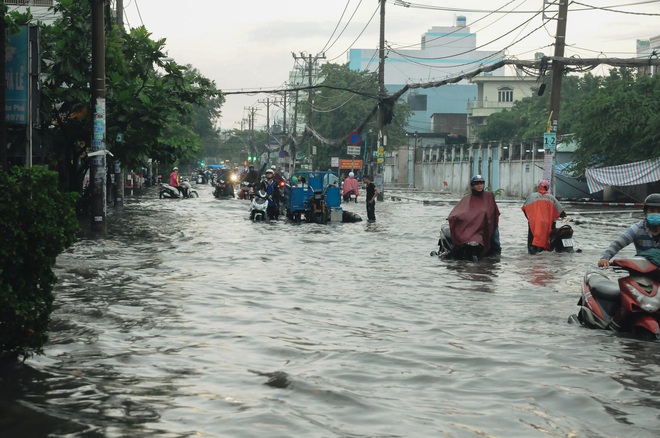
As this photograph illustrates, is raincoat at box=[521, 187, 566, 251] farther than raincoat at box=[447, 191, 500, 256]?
Yes

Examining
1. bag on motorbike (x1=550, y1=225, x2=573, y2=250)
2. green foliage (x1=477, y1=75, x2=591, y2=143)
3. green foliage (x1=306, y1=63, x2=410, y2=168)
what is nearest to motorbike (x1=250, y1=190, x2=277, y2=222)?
bag on motorbike (x1=550, y1=225, x2=573, y2=250)

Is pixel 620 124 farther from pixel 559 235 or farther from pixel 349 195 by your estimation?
pixel 559 235

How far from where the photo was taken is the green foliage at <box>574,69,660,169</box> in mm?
42406

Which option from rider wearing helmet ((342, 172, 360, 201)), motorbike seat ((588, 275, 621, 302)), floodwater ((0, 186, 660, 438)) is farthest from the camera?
rider wearing helmet ((342, 172, 360, 201))

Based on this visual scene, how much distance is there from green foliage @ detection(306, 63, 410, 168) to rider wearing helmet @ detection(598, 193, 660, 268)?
2605 inches

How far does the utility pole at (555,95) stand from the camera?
27.8 metres

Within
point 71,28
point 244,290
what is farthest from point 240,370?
point 71,28

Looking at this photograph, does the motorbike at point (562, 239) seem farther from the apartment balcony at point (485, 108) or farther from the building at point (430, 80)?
the apartment balcony at point (485, 108)

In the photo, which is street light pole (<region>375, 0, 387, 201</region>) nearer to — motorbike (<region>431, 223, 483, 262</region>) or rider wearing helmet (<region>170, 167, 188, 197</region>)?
rider wearing helmet (<region>170, 167, 188, 197</region>)

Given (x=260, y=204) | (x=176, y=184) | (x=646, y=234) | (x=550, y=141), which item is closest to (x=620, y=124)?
(x=550, y=141)

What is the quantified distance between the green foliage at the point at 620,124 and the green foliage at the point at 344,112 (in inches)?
1285

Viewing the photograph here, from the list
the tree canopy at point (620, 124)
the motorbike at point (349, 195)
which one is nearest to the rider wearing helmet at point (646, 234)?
the tree canopy at point (620, 124)

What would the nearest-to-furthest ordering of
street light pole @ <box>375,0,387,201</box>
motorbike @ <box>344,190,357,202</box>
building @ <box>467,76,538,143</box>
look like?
street light pole @ <box>375,0,387,201</box> → motorbike @ <box>344,190,357,202</box> → building @ <box>467,76,538,143</box>

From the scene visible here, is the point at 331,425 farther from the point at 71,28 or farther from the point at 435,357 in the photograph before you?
the point at 71,28
